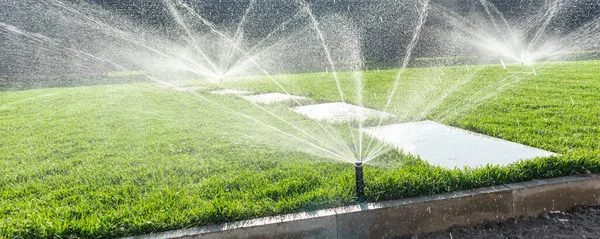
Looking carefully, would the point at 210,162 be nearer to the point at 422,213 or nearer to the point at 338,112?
the point at 422,213

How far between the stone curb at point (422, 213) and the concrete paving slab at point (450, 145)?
16.1 inches

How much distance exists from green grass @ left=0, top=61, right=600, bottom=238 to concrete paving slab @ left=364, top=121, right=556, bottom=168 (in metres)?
0.17

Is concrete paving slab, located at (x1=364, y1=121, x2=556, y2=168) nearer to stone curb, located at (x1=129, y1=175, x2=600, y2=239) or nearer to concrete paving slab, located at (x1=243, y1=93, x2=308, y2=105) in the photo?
stone curb, located at (x1=129, y1=175, x2=600, y2=239)

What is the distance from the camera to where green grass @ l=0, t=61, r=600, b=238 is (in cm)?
223

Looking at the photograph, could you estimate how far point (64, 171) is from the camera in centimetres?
304

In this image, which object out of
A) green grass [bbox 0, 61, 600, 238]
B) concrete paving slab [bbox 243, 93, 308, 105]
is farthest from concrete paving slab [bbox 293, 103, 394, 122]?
concrete paving slab [bbox 243, 93, 308, 105]

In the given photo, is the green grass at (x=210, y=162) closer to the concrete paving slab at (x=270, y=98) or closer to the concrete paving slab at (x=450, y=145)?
the concrete paving slab at (x=450, y=145)

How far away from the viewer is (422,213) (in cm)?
222

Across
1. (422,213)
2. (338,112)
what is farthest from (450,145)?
(338,112)

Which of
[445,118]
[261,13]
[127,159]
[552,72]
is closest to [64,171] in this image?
[127,159]

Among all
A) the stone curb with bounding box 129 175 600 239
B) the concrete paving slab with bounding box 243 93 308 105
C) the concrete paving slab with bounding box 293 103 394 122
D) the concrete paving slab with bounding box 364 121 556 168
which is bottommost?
the stone curb with bounding box 129 175 600 239

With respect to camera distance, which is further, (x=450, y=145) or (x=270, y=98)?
(x=270, y=98)

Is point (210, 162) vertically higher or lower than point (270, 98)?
lower

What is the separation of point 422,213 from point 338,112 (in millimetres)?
2628
